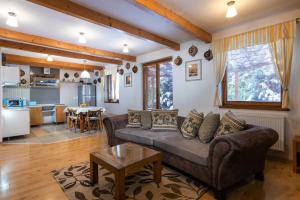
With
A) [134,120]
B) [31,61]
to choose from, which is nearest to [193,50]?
[134,120]

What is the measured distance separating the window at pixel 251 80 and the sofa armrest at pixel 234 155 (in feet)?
4.45

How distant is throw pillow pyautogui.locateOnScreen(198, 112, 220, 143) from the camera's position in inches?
103

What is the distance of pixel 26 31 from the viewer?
3.62 m

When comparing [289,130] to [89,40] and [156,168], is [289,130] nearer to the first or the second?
[156,168]

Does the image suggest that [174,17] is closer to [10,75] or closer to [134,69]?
[134,69]

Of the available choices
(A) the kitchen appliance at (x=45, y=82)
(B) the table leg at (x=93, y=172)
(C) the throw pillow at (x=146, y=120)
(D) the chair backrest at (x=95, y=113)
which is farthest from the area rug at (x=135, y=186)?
(A) the kitchen appliance at (x=45, y=82)

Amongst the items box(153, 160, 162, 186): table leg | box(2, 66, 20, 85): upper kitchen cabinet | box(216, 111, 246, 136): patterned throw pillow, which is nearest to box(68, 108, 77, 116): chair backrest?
box(2, 66, 20, 85): upper kitchen cabinet

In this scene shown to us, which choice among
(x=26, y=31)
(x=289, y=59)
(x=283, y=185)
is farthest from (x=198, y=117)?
(x=26, y=31)

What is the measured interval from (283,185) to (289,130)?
1102 mm

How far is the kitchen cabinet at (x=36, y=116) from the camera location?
6480mm

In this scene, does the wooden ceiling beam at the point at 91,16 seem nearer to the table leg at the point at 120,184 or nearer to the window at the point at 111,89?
the table leg at the point at 120,184

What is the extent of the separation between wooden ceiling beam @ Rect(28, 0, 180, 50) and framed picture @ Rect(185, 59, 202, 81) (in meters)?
1.06

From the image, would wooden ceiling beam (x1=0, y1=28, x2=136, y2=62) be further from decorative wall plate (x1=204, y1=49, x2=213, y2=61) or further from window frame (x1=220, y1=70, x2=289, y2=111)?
window frame (x1=220, y1=70, x2=289, y2=111)

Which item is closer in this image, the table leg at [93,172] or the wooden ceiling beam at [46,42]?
the table leg at [93,172]
